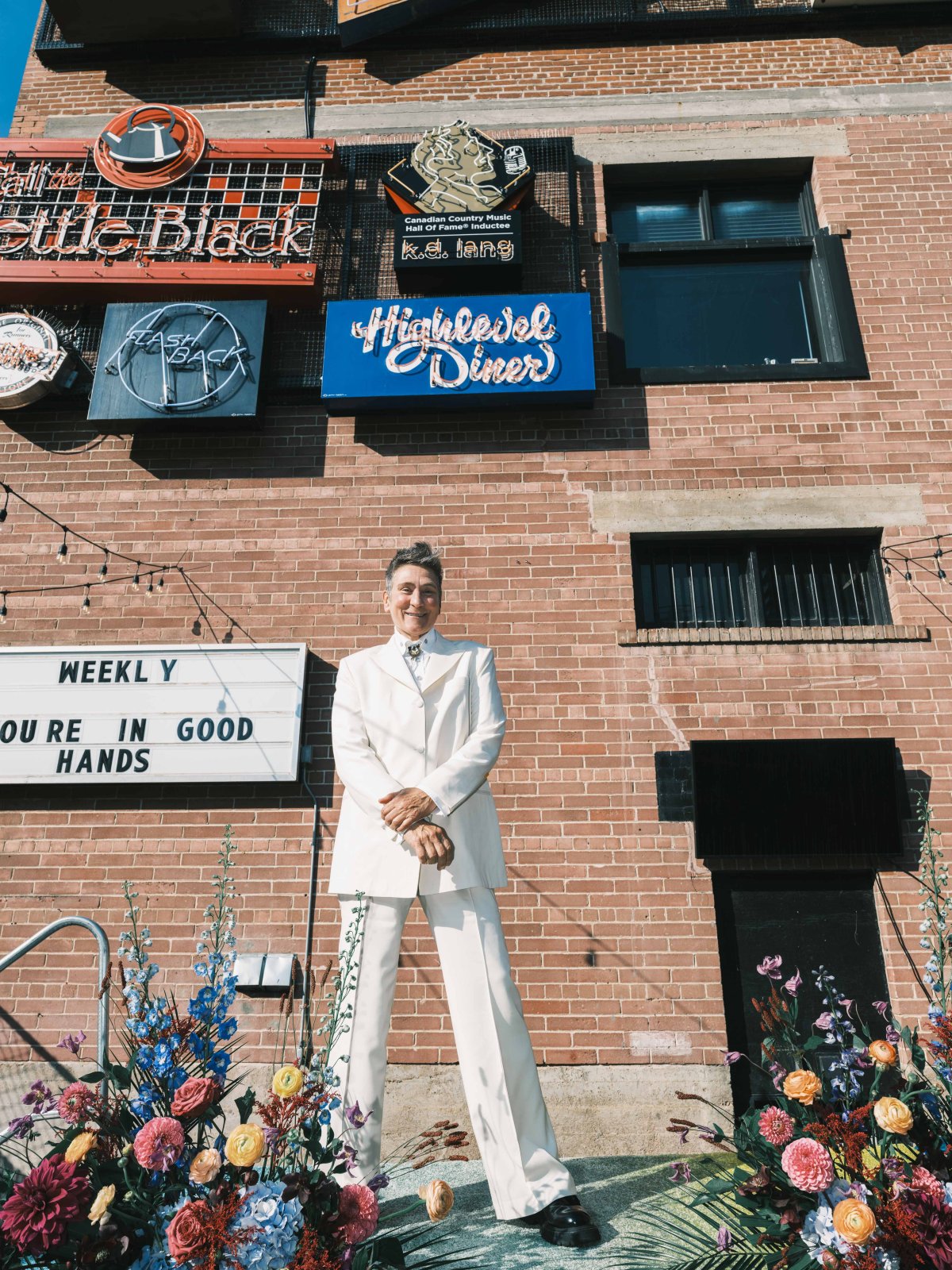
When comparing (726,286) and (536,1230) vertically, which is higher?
(726,286)

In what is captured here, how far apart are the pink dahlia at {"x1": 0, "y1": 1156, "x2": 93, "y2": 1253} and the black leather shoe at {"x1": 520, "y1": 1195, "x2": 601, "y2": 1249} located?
1.89 m

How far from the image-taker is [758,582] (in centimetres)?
765

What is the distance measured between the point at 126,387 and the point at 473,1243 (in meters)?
7.01

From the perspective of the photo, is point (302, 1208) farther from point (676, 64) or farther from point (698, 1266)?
point (676, 64)

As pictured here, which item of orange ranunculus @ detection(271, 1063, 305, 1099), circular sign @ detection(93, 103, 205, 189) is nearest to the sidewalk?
orange ranunculus @ detection(271, 1063, 305, 1099)

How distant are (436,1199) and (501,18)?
11011 millimetres

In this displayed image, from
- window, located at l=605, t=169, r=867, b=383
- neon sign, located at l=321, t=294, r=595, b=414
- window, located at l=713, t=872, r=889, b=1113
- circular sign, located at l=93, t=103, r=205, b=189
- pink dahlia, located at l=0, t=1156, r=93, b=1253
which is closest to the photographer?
pink dahlia, located at l=0, t=1156, r=93, b=1253

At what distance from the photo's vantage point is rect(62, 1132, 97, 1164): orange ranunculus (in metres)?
2.55

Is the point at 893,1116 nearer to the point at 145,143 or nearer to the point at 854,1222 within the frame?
the point at 854,1222

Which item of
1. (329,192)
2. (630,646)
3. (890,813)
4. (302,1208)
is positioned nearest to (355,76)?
(329,192)

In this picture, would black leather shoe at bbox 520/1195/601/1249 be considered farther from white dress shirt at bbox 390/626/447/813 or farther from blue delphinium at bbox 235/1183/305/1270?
white dress shirt at bbox 390/626/447/813

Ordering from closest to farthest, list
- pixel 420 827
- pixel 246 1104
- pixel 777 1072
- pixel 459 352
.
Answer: pixel 246 1104
pixel 777 1072
pixel 420 827
pixel 459 352

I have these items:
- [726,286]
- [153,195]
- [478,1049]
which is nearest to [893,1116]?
[478,1049]

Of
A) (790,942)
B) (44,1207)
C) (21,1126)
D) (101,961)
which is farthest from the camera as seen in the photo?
(790,942)
